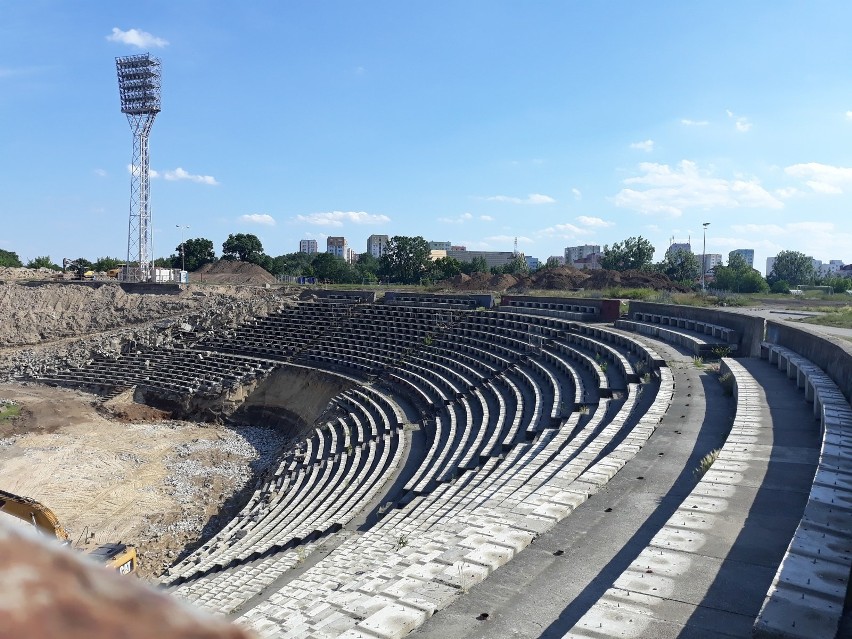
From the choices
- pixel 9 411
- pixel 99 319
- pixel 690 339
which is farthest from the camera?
pixel 99 319

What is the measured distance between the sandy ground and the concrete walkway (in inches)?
509

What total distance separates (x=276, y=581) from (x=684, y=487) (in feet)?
21.2

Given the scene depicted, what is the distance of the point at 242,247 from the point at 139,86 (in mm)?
24404

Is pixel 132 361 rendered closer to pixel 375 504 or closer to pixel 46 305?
pixel 46 305

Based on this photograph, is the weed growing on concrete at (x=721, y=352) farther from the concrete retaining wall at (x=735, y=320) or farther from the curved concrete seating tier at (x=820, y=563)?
the curved concrete seating tier at (x=820, y=563)

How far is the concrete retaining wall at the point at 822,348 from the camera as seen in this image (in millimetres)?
10052

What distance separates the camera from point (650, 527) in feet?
21.5

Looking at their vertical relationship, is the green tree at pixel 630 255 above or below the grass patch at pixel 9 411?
above

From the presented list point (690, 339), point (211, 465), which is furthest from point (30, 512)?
point (690, 339)

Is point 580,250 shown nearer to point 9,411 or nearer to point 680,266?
point 680,266

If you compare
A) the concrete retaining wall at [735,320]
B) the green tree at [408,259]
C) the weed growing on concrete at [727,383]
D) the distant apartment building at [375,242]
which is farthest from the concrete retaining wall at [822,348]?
the distant apartment building at [375,242]

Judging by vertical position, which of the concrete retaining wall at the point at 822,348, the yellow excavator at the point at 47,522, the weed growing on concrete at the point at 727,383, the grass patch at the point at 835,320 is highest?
the grass patch at the point at 835,320

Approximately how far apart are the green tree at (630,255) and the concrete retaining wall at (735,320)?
46.7 metres

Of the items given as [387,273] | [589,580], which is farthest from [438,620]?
[387,273]
